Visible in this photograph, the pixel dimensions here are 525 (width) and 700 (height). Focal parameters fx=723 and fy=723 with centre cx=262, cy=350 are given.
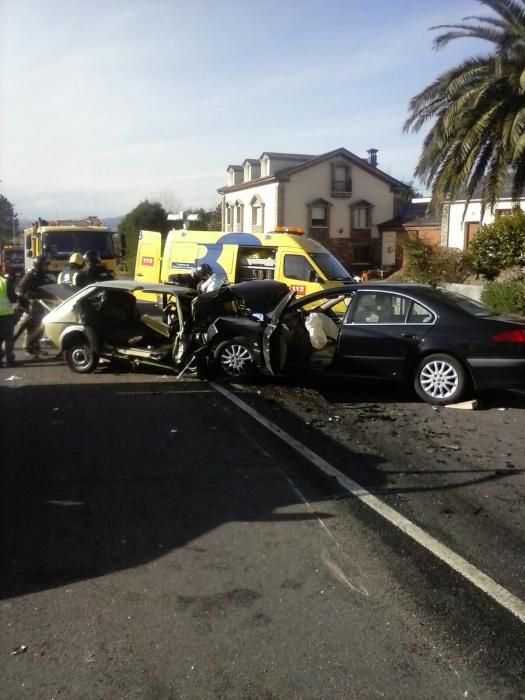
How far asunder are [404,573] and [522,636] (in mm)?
794

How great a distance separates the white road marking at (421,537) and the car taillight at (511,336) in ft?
9.02

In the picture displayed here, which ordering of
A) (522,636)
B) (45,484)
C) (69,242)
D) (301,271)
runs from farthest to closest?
(69,242) < (301,271) < (45,484) < (522,636)

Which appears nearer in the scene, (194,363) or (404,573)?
(404,573)

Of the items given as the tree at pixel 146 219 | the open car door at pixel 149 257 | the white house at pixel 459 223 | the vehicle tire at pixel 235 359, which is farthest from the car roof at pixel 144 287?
the tree at pixel 146 219

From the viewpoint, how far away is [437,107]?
1741 centimetres

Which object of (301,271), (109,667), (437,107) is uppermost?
(437,107)

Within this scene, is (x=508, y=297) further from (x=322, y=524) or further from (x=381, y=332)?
(x=322, y=524)

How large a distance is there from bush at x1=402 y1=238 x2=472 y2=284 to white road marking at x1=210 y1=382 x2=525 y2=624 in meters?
13.0

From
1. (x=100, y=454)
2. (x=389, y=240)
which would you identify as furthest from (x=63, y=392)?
(x=389, y=240)

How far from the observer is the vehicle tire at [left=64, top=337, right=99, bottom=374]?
1027cm

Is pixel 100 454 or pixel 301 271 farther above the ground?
pixel 301 271

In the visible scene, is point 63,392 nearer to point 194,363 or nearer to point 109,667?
point 194,363

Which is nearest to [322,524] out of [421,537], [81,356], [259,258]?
[421,537]

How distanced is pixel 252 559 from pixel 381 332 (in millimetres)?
4774
